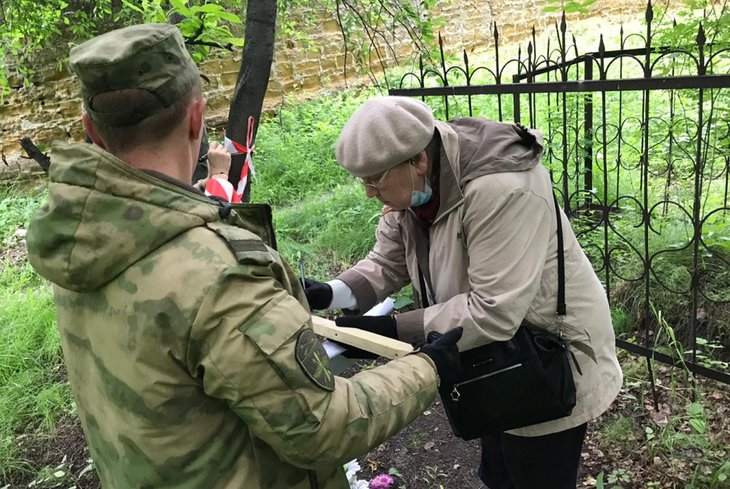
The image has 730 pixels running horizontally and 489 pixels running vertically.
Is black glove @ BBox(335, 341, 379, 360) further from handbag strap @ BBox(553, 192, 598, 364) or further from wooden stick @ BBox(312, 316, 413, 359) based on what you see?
handbag strap @ BBox(553, 192, 598, 364)

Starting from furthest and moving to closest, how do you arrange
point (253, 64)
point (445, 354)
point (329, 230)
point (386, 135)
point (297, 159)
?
point (297, 159) < point (329, 230) < point (253, 64) < point (386, 135) < point (445, 354)

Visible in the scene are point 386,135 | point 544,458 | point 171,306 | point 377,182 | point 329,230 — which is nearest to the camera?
point 171,306

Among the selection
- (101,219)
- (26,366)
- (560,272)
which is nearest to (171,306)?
(101,219)

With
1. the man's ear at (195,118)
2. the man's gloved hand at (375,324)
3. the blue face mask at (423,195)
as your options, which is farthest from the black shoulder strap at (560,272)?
the man's ear at (195,118)

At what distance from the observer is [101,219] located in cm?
108

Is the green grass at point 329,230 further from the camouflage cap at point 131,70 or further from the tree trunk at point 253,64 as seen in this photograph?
the camouflage cap at point 131,70

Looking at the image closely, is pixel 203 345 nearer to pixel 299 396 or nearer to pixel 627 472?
pixel 299 396

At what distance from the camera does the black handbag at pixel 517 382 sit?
5.76 feet

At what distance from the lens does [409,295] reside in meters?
4.25

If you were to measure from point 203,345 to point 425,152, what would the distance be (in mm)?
954

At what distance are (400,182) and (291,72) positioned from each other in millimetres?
8934

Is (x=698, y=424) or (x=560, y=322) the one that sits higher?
(x=560, y=322)

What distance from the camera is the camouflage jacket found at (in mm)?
1062

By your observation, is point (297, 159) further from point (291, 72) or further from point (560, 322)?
point (560, 322)
